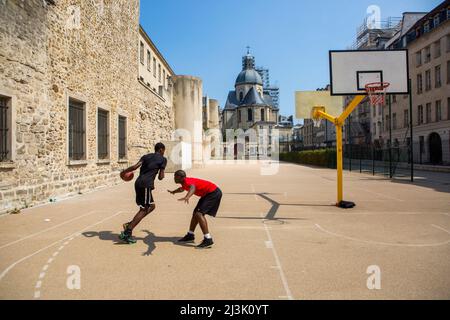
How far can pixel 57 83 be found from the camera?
1219 cm

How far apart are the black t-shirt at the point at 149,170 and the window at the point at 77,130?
7.83 meters

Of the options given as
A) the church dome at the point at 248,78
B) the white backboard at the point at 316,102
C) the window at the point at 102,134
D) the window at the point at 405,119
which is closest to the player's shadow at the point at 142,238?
the white backboard at the point at 316,102

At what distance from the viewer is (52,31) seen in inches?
469

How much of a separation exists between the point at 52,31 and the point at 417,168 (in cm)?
3098

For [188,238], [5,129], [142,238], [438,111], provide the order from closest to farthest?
[188,238] → [142,238] → [5,129] → [438,111]

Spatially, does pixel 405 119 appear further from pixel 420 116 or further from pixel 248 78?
pixel 248 78

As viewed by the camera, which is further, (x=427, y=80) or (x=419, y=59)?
(x=419, y=59)

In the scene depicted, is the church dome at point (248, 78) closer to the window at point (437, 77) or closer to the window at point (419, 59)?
the window at point (419, 59)

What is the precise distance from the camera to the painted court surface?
14.5 feet

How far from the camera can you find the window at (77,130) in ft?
44.6

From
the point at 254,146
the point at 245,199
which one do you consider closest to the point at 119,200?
the point at 245,199

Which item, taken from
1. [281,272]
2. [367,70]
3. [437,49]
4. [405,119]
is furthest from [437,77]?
[281,272]

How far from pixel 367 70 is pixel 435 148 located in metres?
29.2
